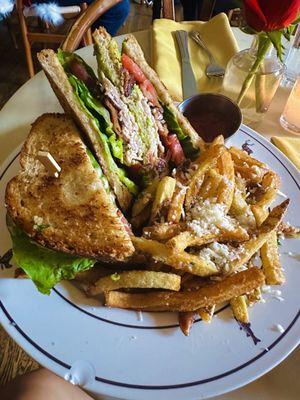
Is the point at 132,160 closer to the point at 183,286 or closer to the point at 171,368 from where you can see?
the point at 183,286

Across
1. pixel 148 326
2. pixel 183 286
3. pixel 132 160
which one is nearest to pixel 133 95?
pixel 132 160

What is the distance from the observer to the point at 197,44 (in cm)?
212

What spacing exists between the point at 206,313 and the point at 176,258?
205 mm

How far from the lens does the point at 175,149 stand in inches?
60.6

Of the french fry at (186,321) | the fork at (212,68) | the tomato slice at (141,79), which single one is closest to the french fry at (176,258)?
the french fry at (186,321)

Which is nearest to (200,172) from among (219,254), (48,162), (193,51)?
(219,254)

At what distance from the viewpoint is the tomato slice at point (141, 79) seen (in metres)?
1.57

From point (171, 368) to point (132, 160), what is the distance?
0.72m

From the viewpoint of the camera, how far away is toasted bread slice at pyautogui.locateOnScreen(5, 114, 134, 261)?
121 cm

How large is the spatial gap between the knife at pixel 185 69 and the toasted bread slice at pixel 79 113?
66 cm

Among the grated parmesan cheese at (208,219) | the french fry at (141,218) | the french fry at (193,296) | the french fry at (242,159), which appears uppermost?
the french fry at (242,159)

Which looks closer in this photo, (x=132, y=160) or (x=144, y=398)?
(x=144, y=398)

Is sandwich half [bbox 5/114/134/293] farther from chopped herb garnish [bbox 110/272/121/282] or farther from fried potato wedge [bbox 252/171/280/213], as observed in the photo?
fried potato wedge [bbox 252/171/280/213]

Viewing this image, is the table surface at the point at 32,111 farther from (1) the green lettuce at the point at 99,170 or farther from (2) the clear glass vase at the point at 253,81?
(1) the green lettuce at the point at 99,170
